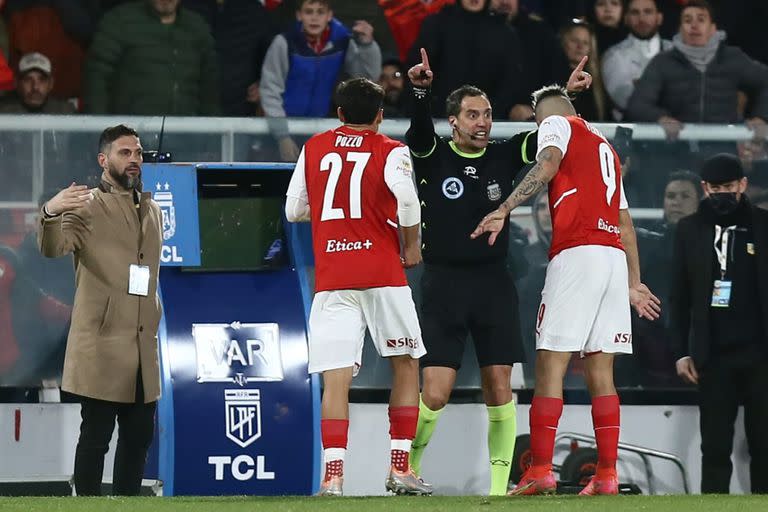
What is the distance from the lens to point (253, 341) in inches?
373

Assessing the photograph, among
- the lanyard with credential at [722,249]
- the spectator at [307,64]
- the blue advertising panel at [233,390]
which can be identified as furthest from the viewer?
the spectator at [307,64]

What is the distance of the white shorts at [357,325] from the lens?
8008 mm

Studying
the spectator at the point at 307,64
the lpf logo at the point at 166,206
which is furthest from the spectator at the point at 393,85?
the lpf logo at the point at 166,206

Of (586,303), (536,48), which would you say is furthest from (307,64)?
(586,303)

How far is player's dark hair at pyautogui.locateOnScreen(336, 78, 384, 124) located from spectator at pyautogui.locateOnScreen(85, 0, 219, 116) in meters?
3.20

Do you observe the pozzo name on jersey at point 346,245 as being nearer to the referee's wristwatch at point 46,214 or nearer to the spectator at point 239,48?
the referee's wristwatch at point 46,214

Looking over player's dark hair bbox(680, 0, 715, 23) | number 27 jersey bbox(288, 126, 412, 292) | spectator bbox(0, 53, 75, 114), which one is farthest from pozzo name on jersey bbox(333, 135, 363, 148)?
player's dark hair bbox(680, 0, 715, 23)

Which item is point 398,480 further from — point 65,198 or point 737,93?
point 737,93

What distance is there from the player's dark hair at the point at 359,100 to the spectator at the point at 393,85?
131 inches

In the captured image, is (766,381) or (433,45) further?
(433,45)

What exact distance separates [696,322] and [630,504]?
290 cm

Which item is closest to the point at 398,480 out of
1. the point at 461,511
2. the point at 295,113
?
the point at 461,511

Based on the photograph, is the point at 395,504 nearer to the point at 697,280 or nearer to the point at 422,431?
the point at 422,431

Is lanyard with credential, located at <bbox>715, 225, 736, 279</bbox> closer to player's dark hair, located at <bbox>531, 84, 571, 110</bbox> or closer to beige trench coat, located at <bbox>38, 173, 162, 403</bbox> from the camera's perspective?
player's dark hair, located at <bbox>531, 84, 571, 110</bbox>
